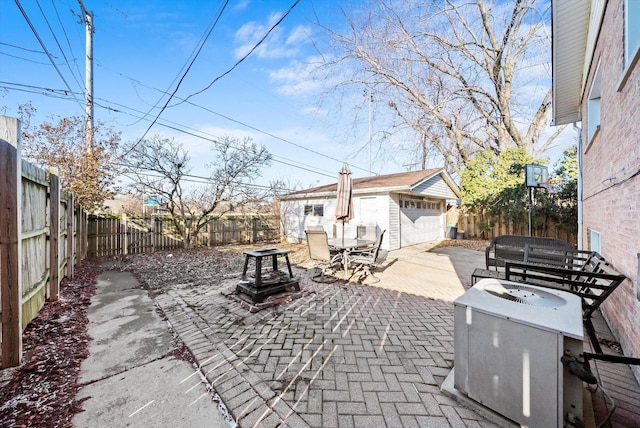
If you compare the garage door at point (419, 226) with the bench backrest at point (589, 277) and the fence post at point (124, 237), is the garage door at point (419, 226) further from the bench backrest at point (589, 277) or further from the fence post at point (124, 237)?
the fence post at point (124, 237)

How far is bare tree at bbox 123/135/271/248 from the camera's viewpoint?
11070 millimetres

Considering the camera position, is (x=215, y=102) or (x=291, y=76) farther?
(x=215, y=102)

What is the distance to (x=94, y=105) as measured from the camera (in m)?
10.4

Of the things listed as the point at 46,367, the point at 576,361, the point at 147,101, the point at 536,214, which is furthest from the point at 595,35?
the point at 147,101

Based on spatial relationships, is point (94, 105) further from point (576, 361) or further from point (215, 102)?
point (576, 361)

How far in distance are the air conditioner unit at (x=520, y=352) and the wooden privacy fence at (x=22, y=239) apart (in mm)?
4139

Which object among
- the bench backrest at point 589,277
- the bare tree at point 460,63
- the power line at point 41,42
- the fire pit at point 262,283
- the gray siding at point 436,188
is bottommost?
the fire pit at point 262,283

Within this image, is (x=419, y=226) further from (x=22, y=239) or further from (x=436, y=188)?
(x=22, y=239)

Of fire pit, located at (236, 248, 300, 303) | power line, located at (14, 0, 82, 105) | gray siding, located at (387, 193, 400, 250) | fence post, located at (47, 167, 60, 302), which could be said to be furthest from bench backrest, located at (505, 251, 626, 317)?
power line, located at (14, 0, 82, 105)

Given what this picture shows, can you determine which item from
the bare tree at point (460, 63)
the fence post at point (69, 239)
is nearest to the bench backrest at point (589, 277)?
the fence post at point (69, 239)

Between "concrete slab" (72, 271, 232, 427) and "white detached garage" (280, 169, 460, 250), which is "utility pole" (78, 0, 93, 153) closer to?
"white detached garage" (280, 169, 460, 250)

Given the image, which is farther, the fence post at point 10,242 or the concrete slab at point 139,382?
the fence post at point 10,242

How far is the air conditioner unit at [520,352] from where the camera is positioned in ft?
5.14

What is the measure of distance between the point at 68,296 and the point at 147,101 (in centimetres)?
859
